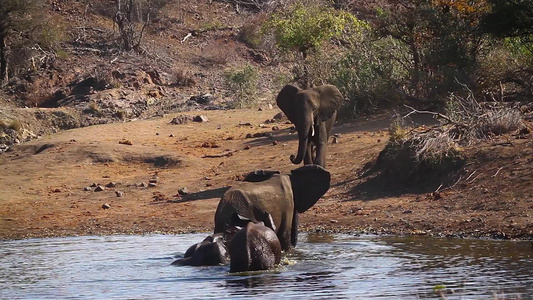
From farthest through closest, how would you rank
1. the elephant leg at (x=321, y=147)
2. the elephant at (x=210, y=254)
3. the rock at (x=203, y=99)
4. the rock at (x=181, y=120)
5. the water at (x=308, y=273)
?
the rock at (x=203, y=99), the rock at (x=181, y=120), the elephant leg at (x=321, y=147), the elephant at (x=210, y=254), the water at (x=308, y=273)

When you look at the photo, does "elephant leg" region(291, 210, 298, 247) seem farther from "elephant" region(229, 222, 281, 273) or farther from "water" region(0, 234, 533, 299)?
"elephant" region(229, 222, 281, 273)

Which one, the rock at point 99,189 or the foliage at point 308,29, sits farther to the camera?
the foliage at point 308,29

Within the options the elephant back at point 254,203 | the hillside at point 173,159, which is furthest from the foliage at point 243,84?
the elephant back at point 254,203

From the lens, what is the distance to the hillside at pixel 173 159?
14.5m

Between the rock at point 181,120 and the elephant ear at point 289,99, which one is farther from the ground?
the elephant ear at point 289,99

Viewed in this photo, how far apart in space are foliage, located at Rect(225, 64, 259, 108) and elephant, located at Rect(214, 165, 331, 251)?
1685 centimetres

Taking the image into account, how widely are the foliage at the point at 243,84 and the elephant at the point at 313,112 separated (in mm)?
12522

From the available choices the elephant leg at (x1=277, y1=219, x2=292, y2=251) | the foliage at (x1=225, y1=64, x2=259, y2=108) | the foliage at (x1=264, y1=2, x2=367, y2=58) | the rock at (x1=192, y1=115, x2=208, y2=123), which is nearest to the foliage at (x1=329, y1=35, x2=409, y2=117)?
the foliage at (x1=264, y1=2, x2=367, y2=58)

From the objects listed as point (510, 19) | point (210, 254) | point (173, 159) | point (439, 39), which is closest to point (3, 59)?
point (173, 159)

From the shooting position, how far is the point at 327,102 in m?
16.8

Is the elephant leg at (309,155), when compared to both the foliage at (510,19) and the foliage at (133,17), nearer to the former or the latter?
the foliage at (510,19)

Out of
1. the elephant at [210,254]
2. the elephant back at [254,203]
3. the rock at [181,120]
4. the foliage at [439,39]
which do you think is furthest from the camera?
the rock at [181,120]

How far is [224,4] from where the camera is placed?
43781mm

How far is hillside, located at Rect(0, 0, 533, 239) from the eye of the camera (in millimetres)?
14477
